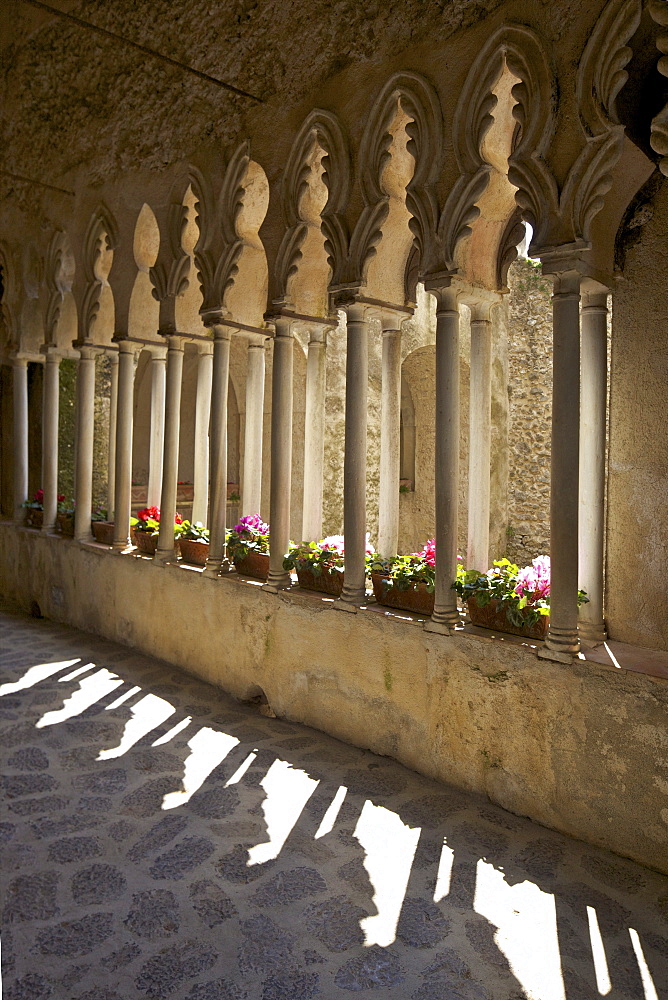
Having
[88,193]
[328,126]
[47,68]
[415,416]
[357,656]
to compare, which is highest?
[47,68]

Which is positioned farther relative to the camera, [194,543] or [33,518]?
[33,518]

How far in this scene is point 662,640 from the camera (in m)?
3.43

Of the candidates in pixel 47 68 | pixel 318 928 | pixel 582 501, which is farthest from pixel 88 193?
pixel 318 928

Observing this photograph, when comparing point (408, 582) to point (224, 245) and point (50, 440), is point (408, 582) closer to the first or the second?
point (224, 245)

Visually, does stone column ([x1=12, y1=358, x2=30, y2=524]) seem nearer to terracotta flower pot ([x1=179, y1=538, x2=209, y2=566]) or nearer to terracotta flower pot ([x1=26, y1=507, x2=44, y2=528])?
terracotta flower pot ([x1=26, y1=507, x2=44, y2=528])

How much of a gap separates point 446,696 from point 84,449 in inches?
175

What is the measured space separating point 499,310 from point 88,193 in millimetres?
5456

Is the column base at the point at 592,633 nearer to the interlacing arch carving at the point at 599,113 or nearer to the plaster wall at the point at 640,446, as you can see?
the plaster wall at the point at 640,446

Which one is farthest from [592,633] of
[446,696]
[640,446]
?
[640,446]

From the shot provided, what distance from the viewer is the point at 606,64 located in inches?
119

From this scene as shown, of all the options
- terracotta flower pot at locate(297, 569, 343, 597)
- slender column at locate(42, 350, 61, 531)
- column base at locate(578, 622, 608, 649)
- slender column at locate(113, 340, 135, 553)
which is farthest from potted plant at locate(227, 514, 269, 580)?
slender column at locate(42, 350, 61, 531)

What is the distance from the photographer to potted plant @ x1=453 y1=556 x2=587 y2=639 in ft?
11.5

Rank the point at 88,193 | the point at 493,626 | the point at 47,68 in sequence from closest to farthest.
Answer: the point at 493,626 → the point at 88,193 → the point at 47,68

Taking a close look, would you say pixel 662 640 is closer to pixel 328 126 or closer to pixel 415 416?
pixel 328 126
